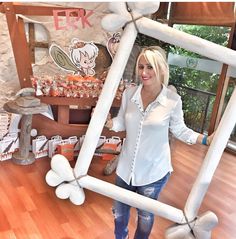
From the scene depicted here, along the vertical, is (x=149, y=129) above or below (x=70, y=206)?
above

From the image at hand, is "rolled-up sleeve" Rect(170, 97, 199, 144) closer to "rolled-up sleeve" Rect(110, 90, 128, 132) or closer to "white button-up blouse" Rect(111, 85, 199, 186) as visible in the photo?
"white button-up blouse" Rect(111, 85, 199, 186)

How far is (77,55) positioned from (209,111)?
2272 mm

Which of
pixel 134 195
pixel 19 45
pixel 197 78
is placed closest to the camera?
pixel 134 195

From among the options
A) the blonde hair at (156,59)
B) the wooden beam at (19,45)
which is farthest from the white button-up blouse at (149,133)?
the wooden beam at (19,45)

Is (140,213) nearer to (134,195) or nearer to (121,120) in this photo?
(121,120)

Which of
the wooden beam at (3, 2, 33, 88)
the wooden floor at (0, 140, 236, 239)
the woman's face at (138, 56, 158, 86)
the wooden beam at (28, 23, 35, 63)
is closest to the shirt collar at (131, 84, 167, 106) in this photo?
the woman's face at (138, 56, 158, 86)

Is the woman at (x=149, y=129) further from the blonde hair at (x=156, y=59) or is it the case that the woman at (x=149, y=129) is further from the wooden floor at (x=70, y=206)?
the wooden floor at (x=70, y=206)

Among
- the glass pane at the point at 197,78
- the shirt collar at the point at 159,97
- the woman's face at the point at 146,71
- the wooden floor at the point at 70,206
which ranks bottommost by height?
the wooden floor at the point at 70,206

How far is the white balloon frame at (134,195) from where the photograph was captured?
29.0 inches

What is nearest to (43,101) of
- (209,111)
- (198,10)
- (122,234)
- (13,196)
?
(13,196)

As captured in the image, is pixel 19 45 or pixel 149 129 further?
pixel 19 45

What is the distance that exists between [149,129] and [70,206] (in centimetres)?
132

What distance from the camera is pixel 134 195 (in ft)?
2.78

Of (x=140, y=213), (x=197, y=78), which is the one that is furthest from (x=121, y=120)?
(x=197, y=78)
